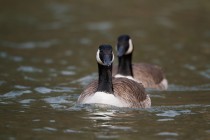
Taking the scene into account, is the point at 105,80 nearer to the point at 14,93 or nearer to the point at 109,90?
the point at 109,90

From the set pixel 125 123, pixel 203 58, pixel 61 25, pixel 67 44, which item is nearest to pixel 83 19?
pixel 61 25

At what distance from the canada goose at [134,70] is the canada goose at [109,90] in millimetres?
2932

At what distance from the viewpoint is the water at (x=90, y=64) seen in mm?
12430

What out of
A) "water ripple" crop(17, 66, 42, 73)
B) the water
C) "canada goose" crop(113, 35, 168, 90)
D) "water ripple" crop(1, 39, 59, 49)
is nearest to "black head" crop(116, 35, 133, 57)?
"canada goose" crop(113, 35, 168, 90)

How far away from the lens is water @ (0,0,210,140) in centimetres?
1243

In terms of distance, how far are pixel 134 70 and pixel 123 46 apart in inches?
42.2

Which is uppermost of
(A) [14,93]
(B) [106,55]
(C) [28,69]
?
(C) [28,69]

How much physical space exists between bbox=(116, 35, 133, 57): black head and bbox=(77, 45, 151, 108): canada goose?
112 inches

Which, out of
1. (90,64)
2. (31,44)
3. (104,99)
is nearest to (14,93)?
(104,99)

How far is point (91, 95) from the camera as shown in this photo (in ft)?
46.8

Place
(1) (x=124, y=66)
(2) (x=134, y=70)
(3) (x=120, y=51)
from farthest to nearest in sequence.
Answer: (2) (x=134, y=70) < (1) (x=124, y=66) < (3) (x=120, y=51)

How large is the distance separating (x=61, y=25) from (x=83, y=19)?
1.49m

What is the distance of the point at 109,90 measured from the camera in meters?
14.2

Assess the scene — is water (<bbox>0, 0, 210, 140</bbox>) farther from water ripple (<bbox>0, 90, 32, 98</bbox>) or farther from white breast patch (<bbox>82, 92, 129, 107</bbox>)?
white breast patch (<bbox>82, 92, 129, 107</bbox>)
